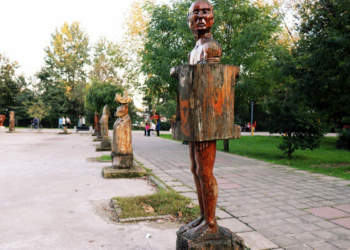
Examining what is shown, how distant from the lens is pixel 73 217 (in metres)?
4.05

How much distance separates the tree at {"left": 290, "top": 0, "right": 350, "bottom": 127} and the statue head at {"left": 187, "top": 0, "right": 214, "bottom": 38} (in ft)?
23.3

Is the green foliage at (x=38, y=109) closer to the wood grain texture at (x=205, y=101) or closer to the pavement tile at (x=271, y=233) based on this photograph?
the pavement tile at (x=271, y=233)

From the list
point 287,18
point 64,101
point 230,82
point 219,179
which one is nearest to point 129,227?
point 230,82

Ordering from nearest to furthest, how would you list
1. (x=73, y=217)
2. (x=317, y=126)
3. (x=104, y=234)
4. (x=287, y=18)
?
(x=104, y=234) < (x=73, y=217) < (x=317, y=126) < (x=287, y=18)

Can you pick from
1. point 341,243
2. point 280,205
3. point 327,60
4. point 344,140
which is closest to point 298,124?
point 327,60

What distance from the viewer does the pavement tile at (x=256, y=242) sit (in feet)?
10.2

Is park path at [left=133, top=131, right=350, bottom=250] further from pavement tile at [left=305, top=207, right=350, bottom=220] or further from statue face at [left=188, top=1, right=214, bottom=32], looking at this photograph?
statue face at [left=188, top=1, right=214, bottom=32]

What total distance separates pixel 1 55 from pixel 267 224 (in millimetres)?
51043

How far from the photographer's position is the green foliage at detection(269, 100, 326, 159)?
31.7 ft

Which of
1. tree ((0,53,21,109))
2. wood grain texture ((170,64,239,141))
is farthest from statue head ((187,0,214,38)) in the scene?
tree ((0,53,21,109))

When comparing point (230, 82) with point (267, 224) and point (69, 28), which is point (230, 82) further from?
point (69, 28)

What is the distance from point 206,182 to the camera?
254 cm

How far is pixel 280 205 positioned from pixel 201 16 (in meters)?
3.59

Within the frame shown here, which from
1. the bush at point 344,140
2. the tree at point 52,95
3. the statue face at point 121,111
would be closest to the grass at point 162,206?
the statue face at point 121,111
